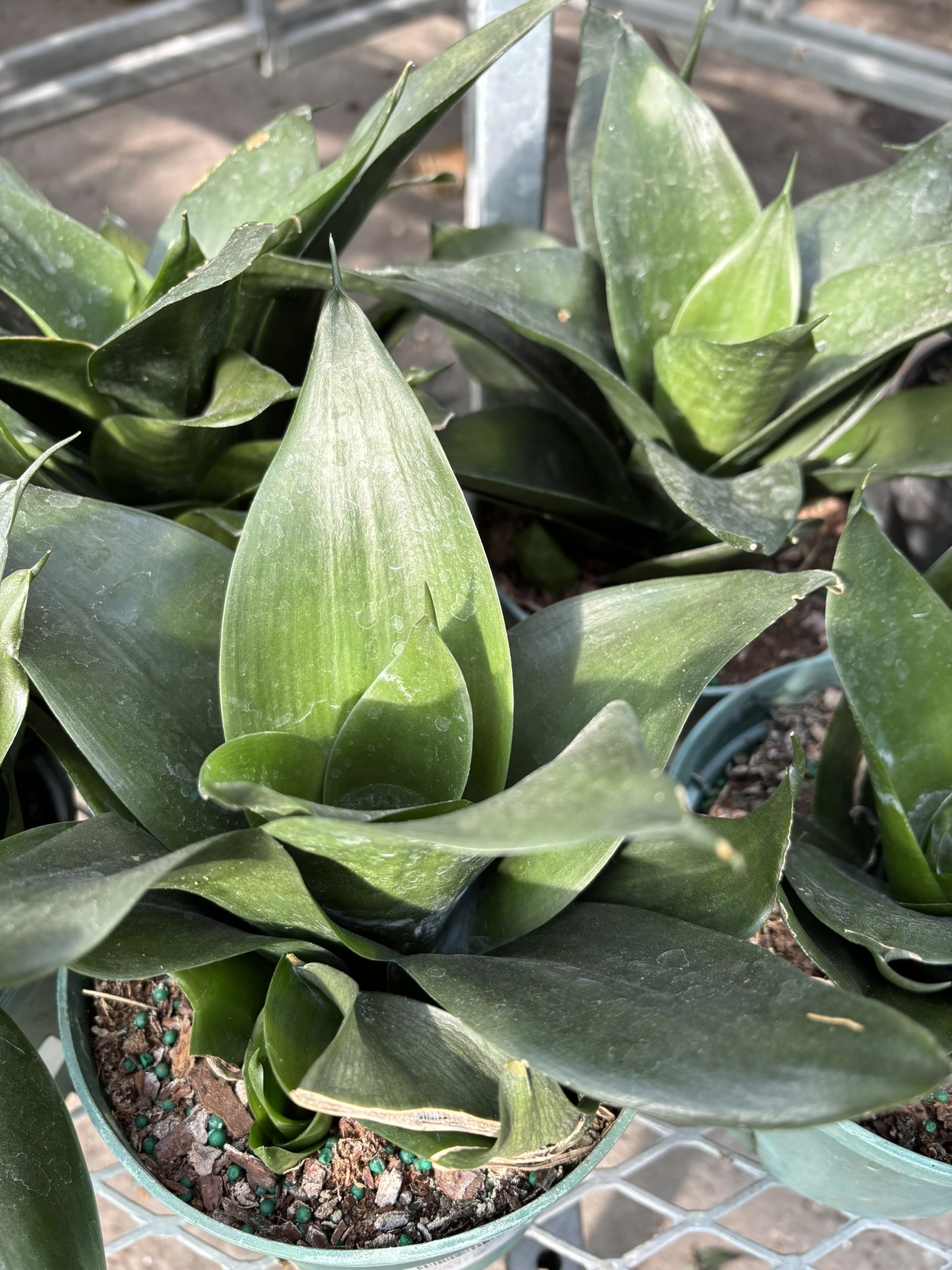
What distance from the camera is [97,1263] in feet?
1.63

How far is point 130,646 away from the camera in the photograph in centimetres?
52

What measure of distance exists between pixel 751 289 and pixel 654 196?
10cm

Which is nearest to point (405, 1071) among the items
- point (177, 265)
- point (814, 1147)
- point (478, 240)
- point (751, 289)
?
point (814, 1147)

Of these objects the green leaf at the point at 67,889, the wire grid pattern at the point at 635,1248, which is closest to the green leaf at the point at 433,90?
the green leaf at the point at 67,889

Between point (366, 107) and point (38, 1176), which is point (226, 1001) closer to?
point (38, 1176)

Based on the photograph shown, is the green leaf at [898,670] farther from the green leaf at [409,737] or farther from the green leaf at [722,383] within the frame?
the green leaf at [409,737]

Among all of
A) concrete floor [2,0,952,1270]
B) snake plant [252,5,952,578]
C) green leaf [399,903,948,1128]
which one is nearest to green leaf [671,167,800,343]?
snake plant [252,5,952,578]

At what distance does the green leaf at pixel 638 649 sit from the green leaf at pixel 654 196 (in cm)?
31

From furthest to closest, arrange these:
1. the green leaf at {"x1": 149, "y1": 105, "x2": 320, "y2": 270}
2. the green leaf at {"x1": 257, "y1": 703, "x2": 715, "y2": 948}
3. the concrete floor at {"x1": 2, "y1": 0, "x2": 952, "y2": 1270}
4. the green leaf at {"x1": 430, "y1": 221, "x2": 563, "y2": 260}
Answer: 1. the concrete floor at {"x1": 2, "y1": 0, "x2": 952, "y2": 1270}
2. the green leaf at {"x1": 430, "y1": 221, "x2": 563, "y2": 260}
3. the green leaf at {"x1": 149, "y1": 105, "x2": 320, "y2": 270}
4. the green leaf at {"x1": 257, "y1": 703, "x2": 715, "y2": 948}

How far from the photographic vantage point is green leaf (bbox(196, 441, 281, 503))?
27.8 inches

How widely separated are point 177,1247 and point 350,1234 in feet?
1.82

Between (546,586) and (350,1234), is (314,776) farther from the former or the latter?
(546,586)

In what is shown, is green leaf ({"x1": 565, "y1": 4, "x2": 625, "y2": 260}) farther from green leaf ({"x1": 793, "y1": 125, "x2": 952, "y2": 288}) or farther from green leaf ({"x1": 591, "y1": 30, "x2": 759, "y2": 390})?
green leaf ({"x1": 793, "y1": 125, "x2": 952, "y2": 288})

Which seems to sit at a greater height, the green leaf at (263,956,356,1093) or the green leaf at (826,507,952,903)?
the green leaf at (826,507,952,903)
